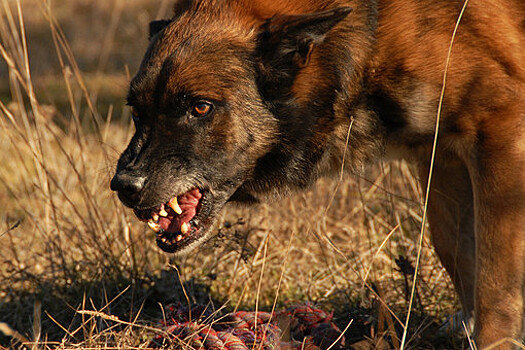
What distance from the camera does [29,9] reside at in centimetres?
1286

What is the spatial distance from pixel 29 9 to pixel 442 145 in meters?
11.9

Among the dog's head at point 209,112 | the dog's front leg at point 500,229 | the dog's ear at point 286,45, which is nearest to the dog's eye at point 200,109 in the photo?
the dog's head at point 209,112

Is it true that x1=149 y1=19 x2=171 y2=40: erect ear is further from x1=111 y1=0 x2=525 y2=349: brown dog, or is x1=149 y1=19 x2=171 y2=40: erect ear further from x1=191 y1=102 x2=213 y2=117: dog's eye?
x1=191 y1=102 x2=213 y2=117: dog's eye

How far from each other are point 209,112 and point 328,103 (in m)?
0.52

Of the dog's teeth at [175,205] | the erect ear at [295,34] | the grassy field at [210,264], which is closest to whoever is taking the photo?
the erect ear at [295,34]

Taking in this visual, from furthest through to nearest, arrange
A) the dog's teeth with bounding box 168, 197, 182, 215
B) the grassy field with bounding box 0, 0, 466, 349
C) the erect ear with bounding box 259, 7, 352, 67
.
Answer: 1. the grassy field with bounding box 0, 0, 466, 349
2. the dog's teeth with bounding box 168, 197, 182, 215
3. the erect ear with bounding box 259, 7, 352, 67

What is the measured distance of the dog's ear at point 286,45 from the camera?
8.16 feet

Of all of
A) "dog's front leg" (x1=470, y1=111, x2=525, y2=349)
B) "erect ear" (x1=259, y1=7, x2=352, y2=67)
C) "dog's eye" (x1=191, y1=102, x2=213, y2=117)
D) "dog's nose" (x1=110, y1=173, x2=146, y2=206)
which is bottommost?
"dog's front leg" (x1=470, y1=111, x2=525, y2=349)

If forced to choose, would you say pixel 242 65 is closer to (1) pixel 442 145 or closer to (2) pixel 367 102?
(2) pixel 367 102

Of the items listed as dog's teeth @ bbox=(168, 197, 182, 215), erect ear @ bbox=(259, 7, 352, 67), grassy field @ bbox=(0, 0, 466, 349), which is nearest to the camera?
erect ear @ bbox=(259, 7, 352, 67)

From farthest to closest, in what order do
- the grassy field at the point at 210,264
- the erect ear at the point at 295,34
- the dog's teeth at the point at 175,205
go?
the grassy field at the point at 210,264, the dog's teeth at the point at 175,205, the erect ear at the point at 295,34

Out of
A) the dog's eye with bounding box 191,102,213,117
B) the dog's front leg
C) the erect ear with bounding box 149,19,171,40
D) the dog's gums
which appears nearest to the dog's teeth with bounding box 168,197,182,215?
the dog's gums

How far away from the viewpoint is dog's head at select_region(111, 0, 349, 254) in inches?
98.7

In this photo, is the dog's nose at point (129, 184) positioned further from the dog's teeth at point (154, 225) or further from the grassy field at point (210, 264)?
the grassy field at point (210, 264)
